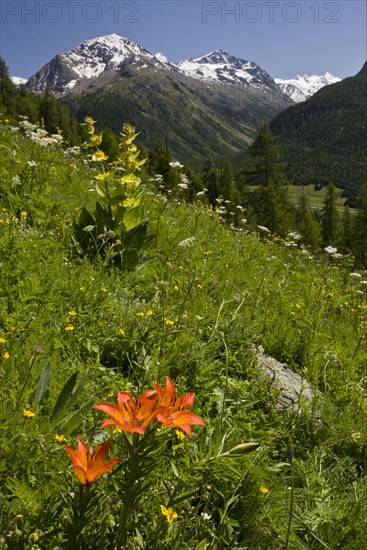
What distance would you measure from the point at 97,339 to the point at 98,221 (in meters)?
1.95

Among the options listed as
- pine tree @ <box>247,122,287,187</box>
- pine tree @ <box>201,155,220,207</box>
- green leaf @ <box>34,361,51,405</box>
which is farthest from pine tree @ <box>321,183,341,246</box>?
green leaf @ <box>34,361,51,405</box>

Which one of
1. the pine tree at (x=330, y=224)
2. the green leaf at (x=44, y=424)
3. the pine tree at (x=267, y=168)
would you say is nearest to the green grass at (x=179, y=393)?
the green leaf at (x=44, y=424)

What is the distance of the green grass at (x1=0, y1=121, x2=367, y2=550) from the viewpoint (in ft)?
5.53

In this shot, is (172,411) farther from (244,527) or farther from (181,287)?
(181,287)

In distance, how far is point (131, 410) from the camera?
130 centimetres

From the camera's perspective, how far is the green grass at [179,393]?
169cm

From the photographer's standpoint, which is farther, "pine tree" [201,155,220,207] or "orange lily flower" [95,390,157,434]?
"pine tree" [201,155,220,207]

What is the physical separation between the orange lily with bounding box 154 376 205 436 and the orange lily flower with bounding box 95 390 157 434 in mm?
28

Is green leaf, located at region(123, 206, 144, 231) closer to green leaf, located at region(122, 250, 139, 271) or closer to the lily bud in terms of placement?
green leaf, located at region(122, 250, 139, 271)

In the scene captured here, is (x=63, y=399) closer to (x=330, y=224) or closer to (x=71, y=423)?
(x=71, y=423)

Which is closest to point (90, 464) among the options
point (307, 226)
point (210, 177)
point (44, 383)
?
point (44, 383)

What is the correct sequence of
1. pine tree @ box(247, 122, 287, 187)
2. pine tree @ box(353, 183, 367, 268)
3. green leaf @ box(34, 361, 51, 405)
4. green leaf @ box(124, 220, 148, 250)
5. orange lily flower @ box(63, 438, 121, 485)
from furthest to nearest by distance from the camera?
pine tree @ box(353, 183, 367, 268), pine tree @ box(247, 122, 287, 187), green leaf @ box(124, 220, 148, 250), green leaf @ box(34, 361, 51, 405), orange lily flower @ box(63, 438, 121, 485)

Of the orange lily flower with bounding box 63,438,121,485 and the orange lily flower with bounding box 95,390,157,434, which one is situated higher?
the orange lily flower with bounding box 95,390,157,434

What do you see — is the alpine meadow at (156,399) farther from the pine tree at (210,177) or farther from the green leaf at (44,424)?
the pine tree at (210,177)
